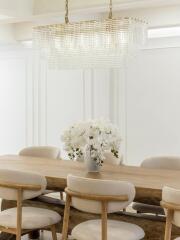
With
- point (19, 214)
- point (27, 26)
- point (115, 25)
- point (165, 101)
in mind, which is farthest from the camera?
point (27, 26)

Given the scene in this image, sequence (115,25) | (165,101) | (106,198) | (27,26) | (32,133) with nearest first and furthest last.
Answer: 1. (106,198)
2. (115,25)
3. (165,101)
4. (27,26)
5. (32,133)

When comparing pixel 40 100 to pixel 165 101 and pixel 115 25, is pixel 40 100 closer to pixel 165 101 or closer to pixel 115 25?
pixel 165 101

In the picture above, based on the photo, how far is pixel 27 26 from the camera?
7.45 metres

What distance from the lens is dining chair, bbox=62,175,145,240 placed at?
A: 11.0ft

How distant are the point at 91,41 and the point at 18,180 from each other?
5.37ft

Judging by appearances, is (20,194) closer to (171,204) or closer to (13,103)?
(171,204)

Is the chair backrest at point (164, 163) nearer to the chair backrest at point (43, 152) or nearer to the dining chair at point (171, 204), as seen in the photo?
the chair backrest at point (43, 152)

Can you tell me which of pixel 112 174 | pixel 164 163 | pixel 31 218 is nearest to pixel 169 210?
pixel 112 174

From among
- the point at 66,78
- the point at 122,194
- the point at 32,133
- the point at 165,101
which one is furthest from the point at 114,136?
the point at 32,133

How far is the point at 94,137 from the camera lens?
4125 millimetres

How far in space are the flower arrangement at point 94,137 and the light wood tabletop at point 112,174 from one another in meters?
0.22

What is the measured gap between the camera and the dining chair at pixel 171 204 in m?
3.14

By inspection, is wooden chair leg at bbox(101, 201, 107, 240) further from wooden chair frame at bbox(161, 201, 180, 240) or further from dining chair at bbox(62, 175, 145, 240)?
wooden chair frame at bbox(161, 201, 180, 240)

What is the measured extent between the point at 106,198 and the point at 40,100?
15.3 feet
